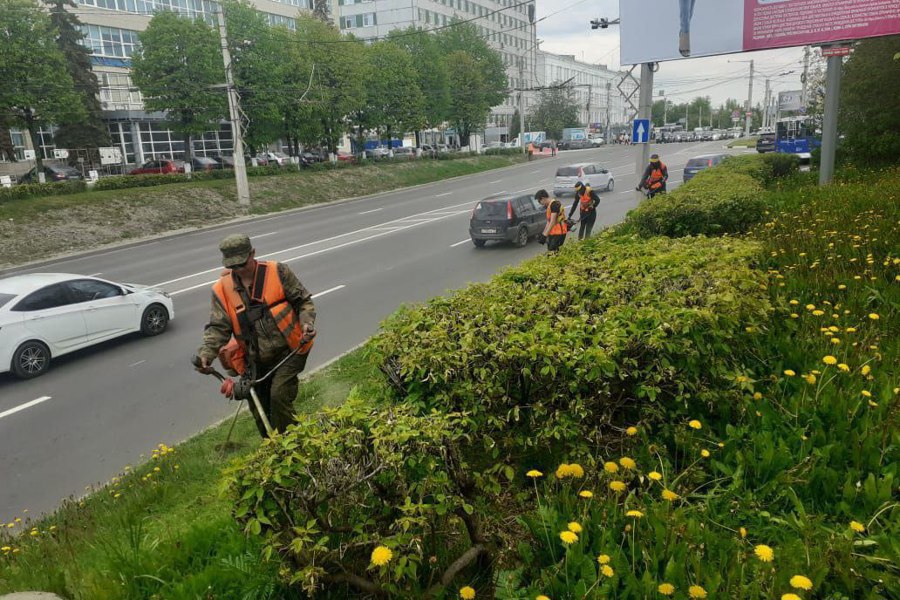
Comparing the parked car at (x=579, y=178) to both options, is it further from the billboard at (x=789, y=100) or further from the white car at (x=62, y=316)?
the billboard at (x=789, y=100)

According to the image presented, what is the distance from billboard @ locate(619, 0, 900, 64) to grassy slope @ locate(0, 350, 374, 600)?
43.1 ft

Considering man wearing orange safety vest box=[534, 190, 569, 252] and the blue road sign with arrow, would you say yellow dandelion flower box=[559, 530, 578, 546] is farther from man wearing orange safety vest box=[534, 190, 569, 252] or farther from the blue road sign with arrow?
the blue road sign with arrow

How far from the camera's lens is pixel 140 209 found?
27156mm

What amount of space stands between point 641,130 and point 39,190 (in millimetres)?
24203

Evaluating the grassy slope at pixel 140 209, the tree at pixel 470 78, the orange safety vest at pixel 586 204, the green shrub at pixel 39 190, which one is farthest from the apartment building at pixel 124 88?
the orange safety vest at pixel 586 204

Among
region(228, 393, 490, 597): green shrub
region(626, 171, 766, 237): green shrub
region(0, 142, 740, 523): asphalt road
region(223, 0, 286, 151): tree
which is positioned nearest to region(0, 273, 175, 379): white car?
region(0, 142, 740, 523): asphalt road

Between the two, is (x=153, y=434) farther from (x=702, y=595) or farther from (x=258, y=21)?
(x=258, y=21)

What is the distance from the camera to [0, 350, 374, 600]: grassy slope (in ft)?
9.06

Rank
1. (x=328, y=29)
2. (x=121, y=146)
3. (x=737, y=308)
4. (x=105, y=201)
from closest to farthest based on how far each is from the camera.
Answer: (x=737, y=308), (x=105, y=201), (x=328, y=29), (x=121, y=146)

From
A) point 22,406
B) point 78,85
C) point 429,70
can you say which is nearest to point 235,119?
point 22,406

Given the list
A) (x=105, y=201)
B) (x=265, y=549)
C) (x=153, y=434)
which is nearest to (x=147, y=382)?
(x=153, y=434)

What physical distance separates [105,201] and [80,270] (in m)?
9.26

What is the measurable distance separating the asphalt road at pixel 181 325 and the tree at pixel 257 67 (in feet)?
37.3

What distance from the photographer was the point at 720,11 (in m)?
15.2
